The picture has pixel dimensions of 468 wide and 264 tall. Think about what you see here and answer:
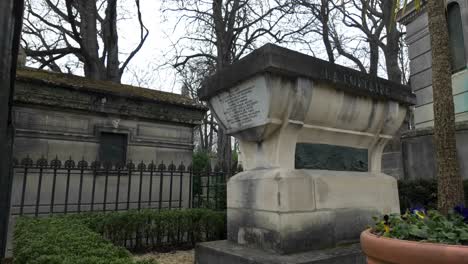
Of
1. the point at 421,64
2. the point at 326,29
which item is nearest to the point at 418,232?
the point at 421,64

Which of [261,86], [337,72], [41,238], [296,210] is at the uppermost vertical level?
[337,72]

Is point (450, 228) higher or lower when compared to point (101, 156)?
lower

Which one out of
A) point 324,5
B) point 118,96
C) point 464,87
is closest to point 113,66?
point 118,96

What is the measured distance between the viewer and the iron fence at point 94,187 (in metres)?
6.94

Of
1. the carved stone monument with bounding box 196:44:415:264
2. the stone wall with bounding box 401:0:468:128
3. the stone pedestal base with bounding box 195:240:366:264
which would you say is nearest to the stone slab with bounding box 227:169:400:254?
the carved stone monument with bounding box 196:44:415:264

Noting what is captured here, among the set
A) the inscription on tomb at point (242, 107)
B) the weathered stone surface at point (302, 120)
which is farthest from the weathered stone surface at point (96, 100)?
the inscription on tomb at point (242, 107)

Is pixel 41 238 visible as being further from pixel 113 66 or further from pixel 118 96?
pixel 113 66

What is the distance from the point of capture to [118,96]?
925 centimetres

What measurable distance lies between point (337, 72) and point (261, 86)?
1140 millimetres

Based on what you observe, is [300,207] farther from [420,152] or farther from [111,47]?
[111,47]

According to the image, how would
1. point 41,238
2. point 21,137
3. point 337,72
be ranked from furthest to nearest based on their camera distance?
point 21,137
point 337,72
point 41,238

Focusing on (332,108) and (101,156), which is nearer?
(332,108)

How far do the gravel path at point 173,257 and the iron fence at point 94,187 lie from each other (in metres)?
1.64

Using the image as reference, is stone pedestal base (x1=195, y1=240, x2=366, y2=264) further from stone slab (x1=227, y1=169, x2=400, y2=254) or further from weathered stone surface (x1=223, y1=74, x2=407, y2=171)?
weathered stone surface (x1=223, y1=74, x2=407, y2=171)
